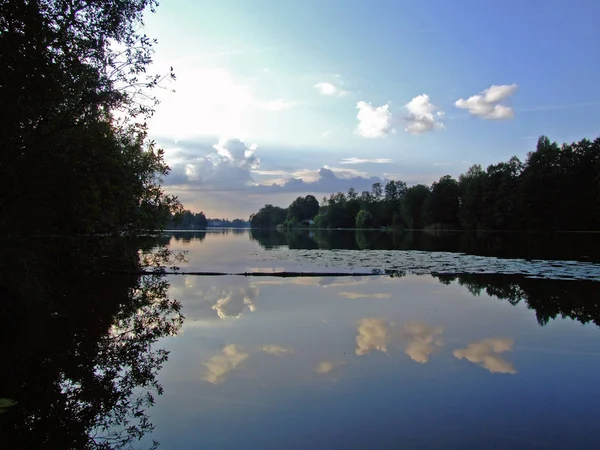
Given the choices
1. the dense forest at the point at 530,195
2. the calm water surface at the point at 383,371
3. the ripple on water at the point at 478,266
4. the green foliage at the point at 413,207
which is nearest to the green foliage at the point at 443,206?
the dense forest at the point at 530,195

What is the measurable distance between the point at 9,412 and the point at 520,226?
11128 cm

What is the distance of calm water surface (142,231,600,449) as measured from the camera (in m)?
6.46

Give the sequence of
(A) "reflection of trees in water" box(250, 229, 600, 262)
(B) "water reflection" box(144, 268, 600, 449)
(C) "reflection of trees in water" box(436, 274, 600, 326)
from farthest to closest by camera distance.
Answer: (A) "reflection of trees in water" box(250, 229, 600, 262), (C) "reflection of trees in water" box(436, 274, 600, 326), (B) "water reflection" box(144, 268, 600, 449)

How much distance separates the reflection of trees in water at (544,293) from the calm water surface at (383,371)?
0.41 feet

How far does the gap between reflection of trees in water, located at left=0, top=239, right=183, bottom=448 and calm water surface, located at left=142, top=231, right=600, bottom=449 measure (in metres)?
0.59

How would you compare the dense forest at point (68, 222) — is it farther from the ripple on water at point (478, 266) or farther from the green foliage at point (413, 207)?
the green foliage at point (413, 207)

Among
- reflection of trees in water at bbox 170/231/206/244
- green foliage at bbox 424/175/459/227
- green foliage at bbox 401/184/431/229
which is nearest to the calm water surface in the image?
reflection of trees in water at bbox 170/231/206/244

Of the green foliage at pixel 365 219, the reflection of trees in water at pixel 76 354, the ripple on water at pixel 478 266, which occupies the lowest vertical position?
the reflection of trees in water at pixel 76 354

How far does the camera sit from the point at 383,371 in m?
8.99

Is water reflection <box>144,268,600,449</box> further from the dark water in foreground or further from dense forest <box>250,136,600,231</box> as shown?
dense forest <box>250,136,600,231</box>

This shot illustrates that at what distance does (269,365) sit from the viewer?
9391mm

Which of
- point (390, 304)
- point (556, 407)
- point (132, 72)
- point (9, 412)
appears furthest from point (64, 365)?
point (390, 304)

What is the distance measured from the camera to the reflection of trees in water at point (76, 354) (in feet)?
22.3

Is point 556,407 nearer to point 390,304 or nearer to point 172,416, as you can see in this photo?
point 172,416
